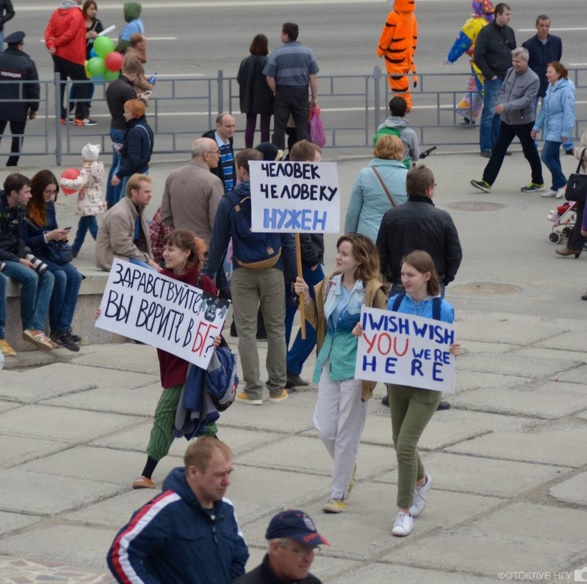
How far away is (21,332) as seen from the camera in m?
12.7

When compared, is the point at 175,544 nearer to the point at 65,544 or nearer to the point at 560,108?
the point at 65,544

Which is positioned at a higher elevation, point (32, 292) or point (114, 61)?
point (114, 61)

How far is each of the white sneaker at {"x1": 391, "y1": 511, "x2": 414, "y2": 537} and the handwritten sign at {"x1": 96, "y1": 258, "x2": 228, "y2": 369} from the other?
4.98ft

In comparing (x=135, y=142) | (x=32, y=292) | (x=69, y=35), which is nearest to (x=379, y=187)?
(x=32, y=292)

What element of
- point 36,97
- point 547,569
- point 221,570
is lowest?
point 547,569

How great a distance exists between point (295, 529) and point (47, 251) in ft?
25.2

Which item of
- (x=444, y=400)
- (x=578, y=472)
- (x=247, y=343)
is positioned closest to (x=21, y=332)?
(x=247, y=343)

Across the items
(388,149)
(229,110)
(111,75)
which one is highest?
(111,75)

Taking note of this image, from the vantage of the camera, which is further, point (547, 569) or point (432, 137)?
point (432, 137)

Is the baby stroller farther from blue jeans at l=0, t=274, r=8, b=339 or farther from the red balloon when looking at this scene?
the red balloon

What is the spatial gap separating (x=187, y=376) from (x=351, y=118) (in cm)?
1400

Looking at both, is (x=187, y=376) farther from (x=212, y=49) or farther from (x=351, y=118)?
(x=212, y=49)

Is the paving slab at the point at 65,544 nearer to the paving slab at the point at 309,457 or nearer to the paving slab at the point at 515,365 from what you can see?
the paving slab at the point at 309,457

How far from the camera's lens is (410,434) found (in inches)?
331
